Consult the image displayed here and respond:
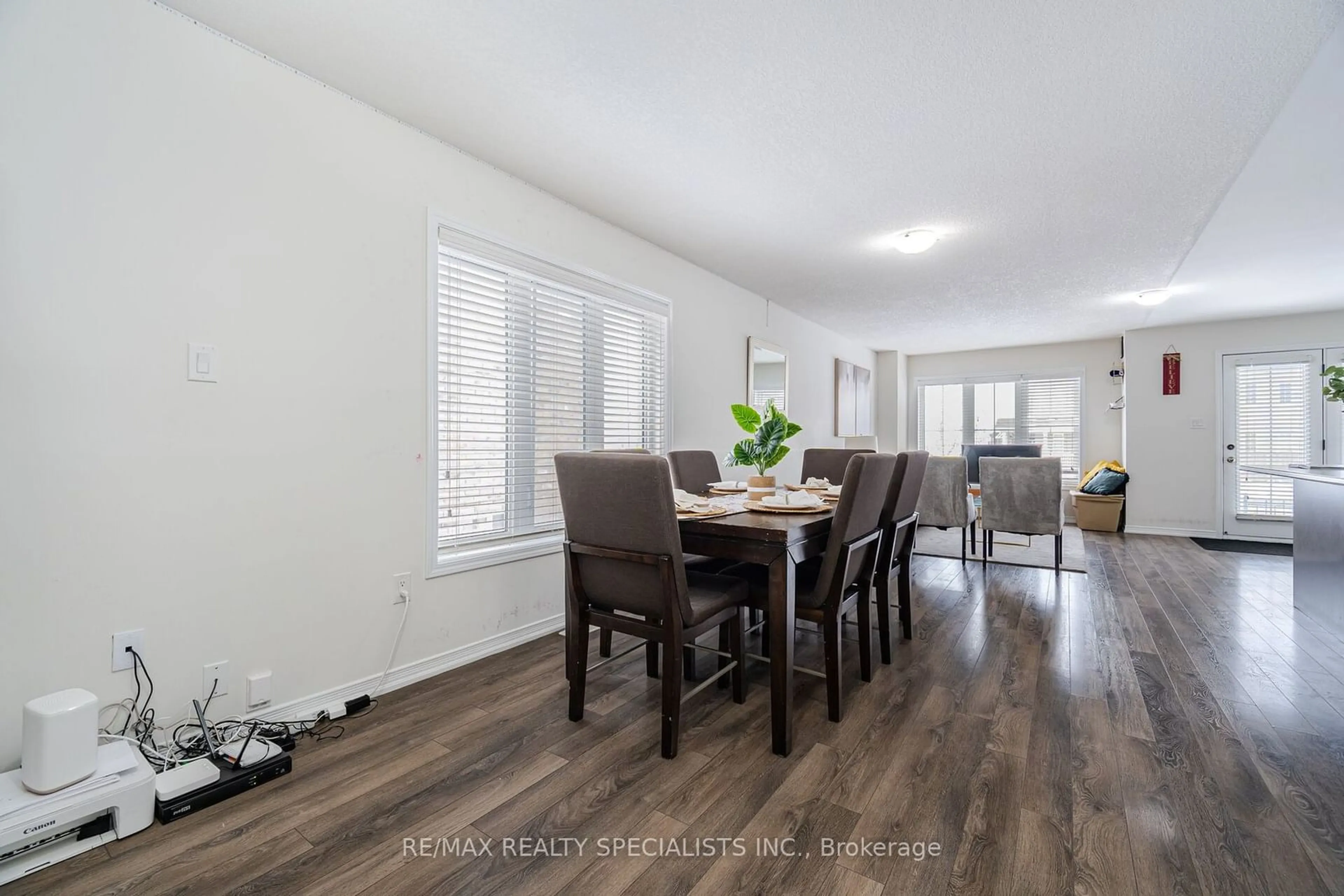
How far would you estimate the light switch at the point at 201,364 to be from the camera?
186cm

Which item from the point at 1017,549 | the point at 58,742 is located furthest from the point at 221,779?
the point at 1017,549

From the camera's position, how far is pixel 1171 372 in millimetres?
6270

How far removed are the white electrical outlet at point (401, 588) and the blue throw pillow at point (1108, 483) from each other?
7.06 metres

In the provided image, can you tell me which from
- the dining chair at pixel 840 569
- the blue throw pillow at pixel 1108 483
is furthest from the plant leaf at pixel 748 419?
the blue throw pillow at pixel 1108 483

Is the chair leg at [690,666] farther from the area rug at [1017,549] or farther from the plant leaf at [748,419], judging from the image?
the area rug at [1017,549]

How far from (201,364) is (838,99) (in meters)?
2.44

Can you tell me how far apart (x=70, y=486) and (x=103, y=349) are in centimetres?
40

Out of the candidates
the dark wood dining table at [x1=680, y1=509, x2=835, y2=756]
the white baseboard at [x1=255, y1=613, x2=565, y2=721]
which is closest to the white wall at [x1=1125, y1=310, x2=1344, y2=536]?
the dark wood dining table at [x1=680, y1=509, x2=835, y2=756]

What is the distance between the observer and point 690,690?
2.37 meters

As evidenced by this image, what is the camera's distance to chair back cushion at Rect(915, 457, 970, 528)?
15.5 ft

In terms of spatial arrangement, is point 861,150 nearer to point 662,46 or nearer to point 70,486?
point 662,46

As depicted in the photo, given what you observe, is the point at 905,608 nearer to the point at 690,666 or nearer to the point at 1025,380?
the point at 690,666

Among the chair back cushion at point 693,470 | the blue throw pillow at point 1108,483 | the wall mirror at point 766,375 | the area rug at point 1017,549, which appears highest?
the wall mirror at point 766,375

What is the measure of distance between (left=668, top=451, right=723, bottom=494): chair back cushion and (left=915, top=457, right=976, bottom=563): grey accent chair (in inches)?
83.5
